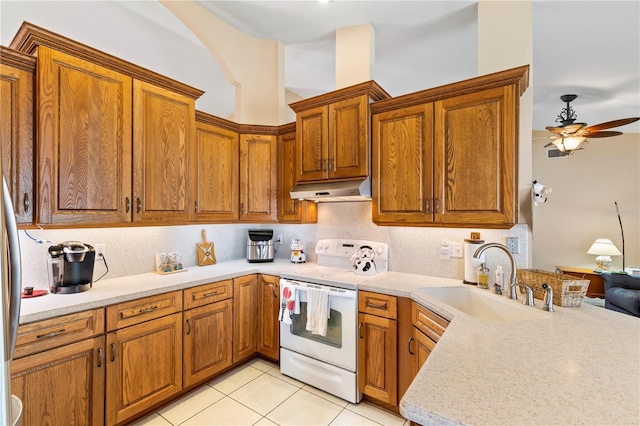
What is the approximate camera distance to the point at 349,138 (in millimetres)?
2439

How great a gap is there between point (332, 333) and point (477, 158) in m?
1.67

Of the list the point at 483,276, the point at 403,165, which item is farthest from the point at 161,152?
the point at 483,276

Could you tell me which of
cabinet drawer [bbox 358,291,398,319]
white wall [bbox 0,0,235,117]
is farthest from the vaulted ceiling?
cabinet drawer [bbox 358,291,398,319]

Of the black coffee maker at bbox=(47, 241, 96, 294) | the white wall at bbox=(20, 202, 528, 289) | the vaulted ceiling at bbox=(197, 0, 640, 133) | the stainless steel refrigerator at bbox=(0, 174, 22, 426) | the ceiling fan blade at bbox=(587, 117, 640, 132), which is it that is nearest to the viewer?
the stainless steel refrigerator at bbox=(0, 174, 22, 426)

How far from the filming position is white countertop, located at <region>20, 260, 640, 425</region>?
73 centimetres

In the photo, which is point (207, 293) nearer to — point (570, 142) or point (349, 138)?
point (349, 138)

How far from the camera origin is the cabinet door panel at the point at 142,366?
1.79 m

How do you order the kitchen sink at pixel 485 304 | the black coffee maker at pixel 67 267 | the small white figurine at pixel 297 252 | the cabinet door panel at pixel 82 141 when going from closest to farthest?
the kitchen sink at pixel 485 304 → the cabinet door panel at pixel 82 141 → the black coffee maker at pixel 67 267 → the small white figurine at pixel 297 252

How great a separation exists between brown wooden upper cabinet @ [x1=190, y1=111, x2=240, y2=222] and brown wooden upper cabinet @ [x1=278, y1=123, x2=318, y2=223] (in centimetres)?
44

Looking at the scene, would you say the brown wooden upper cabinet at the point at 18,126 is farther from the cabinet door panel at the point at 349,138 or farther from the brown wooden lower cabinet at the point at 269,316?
the cabinet door panel at the point at 349,138

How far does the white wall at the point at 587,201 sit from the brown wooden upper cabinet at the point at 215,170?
603 centimetres

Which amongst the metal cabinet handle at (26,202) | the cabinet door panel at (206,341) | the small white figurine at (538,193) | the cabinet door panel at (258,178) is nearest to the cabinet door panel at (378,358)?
the cabinet door panel at (206,341)

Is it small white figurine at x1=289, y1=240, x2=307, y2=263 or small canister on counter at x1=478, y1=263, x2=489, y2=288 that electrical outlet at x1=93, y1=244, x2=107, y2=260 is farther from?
small canister on counter at x1=478, y1=263, x2=489, y2=288

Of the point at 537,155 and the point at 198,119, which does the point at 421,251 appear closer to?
the point at 198,119
